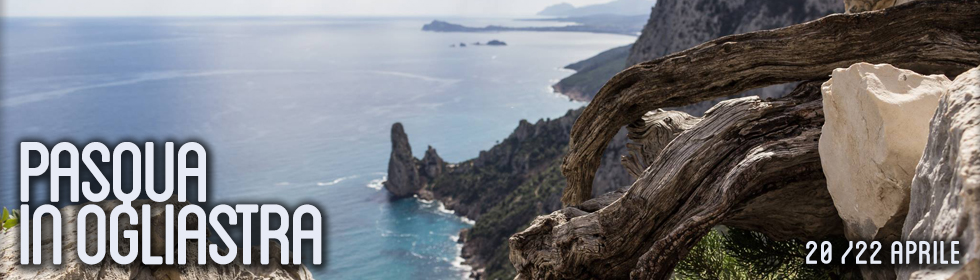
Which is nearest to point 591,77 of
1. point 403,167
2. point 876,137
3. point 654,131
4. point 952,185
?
point 403,167

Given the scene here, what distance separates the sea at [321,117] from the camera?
8031cm

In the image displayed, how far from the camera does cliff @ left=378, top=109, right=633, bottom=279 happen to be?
64.0 meters

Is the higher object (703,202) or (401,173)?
(703,202)

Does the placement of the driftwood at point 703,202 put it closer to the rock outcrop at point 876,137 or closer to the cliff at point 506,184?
the rock outcrop at point 876,137

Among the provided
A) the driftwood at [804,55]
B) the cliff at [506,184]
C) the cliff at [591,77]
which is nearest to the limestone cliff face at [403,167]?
the cliff at [506,184]

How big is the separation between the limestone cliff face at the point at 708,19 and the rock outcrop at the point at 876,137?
48543 millimetres

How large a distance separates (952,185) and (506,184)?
82.1 metres

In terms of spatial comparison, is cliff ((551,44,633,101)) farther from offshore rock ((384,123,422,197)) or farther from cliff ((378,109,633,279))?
offshore rock ((384,123,422,197))

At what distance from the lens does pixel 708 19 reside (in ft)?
Answer: 201

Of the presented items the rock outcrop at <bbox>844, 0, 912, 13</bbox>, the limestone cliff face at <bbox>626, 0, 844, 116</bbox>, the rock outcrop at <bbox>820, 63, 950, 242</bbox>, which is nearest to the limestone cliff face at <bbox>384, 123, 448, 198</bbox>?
the limestone cliff face at <bbox>626, 0, 844, 116</bbox>

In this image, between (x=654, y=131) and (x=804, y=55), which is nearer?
(x=804, y=55)

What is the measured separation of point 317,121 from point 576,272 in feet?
372

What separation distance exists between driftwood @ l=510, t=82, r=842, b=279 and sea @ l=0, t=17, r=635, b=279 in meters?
56.7

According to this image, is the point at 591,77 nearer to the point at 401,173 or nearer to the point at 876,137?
the point at 401,173
